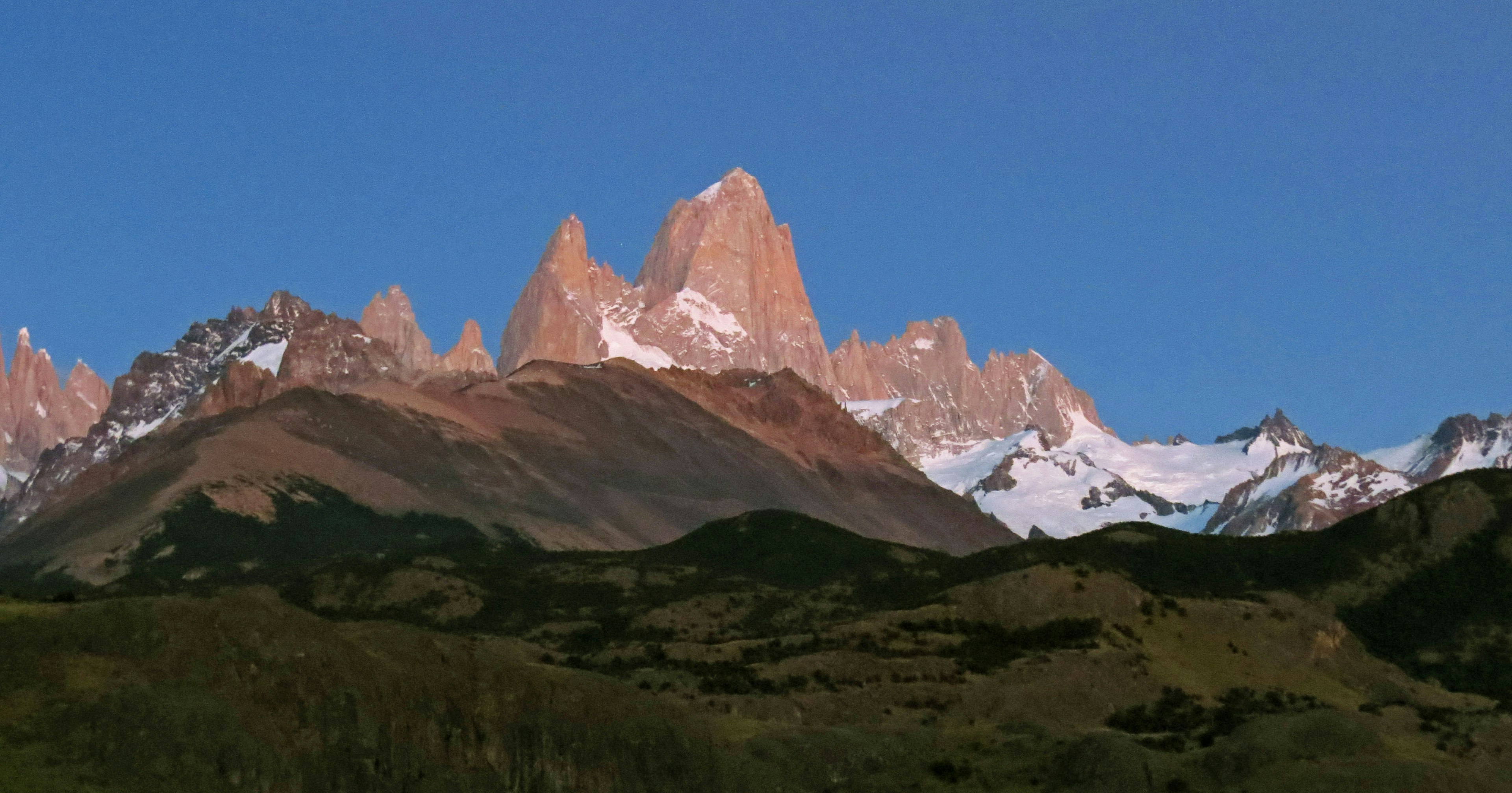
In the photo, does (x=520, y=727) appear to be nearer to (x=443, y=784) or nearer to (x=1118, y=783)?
(x=443, y=784)

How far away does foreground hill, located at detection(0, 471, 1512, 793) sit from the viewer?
8162 cm

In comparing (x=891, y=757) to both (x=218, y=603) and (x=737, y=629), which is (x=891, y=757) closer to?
(x=218, y=603)

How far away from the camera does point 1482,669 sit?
550 ft

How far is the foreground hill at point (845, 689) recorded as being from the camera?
81625mm

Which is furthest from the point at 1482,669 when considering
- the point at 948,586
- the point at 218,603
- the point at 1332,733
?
the point at 218,603

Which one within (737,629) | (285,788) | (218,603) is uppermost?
(737,629)

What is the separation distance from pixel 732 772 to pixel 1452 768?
33.6 m

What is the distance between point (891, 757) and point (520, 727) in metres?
21.6

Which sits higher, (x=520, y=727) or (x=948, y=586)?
(x=948, y=586)

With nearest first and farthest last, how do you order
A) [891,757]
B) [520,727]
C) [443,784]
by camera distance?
[443,784], [520,727], [891,757]

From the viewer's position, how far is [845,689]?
131m

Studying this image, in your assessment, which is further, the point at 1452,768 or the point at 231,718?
the point at 1452,768

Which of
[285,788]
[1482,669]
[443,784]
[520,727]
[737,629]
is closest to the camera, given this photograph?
[285,788]

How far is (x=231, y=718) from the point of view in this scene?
80.9 meters
